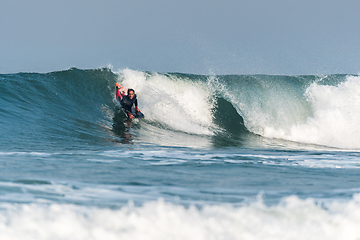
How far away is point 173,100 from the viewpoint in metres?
12.4

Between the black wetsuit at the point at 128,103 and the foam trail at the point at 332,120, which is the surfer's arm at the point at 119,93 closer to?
the black wetsuit at the point at 128,103

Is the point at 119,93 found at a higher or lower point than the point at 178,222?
higher

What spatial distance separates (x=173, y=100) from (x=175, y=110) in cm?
86

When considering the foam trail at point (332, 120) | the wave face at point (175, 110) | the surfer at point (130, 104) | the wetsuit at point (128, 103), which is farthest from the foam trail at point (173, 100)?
the foam trail at point (332, 120)

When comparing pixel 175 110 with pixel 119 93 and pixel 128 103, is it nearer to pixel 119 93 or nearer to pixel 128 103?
pixel 128 103

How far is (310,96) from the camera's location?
48.2 ft

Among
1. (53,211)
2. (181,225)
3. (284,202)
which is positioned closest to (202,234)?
(181,225)

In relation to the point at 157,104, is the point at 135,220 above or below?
below

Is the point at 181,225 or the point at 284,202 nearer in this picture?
the point at 181,225

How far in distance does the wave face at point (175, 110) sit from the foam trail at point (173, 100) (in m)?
0.03

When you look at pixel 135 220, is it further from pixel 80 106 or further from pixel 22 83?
pixel 22 83

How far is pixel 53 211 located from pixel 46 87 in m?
10.1

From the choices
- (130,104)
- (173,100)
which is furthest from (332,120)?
(130,104)

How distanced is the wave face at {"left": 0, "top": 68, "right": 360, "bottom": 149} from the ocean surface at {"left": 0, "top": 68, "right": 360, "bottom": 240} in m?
0.06
